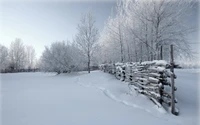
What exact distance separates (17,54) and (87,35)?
113ft

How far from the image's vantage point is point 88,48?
19.5m

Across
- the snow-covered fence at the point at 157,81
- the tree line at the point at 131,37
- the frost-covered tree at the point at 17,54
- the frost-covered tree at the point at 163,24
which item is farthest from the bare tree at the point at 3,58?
the snow-covered fence at the point at 157,81

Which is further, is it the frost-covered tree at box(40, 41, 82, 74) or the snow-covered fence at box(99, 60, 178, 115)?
the frost-covered tree at box(40, 41, 82, 74)

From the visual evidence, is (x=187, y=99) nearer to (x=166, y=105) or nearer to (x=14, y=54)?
(x=166, y=105)

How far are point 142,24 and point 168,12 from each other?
6.98 feet

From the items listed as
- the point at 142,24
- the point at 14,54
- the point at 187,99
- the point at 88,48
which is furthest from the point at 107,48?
the point at 14,54

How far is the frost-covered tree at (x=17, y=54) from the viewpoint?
1726 inches

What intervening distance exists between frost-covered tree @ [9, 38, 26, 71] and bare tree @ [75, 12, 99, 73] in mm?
33165

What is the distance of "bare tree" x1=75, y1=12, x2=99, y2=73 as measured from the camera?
1953 centimetres

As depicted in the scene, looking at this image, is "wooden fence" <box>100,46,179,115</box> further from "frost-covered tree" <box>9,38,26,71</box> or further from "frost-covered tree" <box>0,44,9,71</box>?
"frost-covered tree" <box>9,38,26,71</box>

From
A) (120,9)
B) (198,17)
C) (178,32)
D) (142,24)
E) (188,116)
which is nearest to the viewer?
(188,116)

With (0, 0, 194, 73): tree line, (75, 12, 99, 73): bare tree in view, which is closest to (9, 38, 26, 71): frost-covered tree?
(0, 0, 194, 73): tree line

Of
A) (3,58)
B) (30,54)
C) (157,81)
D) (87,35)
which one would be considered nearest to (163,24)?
(157,81)

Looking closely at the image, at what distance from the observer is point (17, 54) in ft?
146
